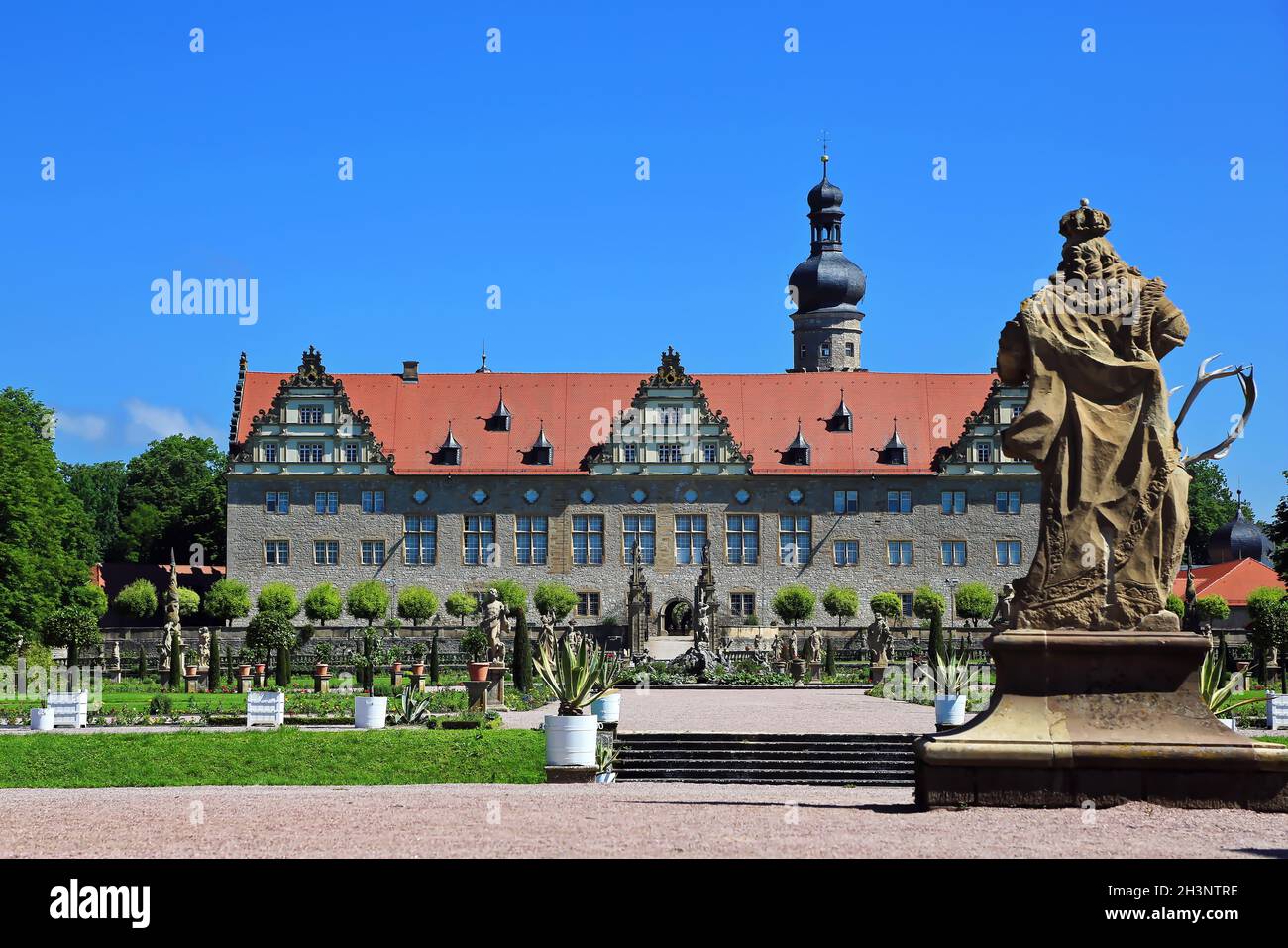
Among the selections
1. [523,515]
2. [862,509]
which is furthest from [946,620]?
[523,515]

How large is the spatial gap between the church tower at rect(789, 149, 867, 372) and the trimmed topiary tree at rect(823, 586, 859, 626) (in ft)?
80.7

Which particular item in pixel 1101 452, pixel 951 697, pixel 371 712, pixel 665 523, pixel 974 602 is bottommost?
pixel 371 712

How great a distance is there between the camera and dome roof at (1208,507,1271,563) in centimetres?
7944

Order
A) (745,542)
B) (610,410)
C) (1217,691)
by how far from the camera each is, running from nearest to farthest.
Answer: (1217,691), (745,542), (610,410)

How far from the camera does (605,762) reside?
2061cm

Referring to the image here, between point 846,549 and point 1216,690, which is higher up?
point 846,549

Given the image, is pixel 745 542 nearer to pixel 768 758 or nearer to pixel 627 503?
pixel 627 503

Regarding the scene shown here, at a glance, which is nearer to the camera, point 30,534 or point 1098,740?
point 1098,740

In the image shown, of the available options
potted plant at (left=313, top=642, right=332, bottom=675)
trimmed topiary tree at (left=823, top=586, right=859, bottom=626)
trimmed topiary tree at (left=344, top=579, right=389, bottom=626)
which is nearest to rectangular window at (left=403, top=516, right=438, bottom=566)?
trimmed topiary tree at (left=344, top=579, right=389, bottom=626)

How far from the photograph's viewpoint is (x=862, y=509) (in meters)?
67.6

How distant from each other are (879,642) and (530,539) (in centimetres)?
1987

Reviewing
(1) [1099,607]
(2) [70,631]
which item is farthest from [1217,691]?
(2) [70,631]

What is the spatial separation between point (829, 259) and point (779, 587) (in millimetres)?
27205
